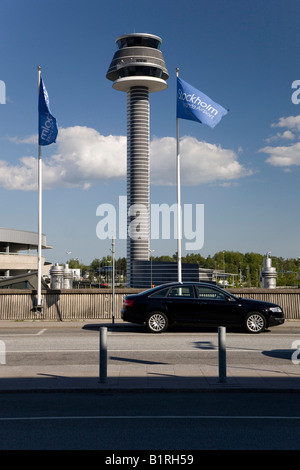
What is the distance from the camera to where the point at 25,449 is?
6.05 meters

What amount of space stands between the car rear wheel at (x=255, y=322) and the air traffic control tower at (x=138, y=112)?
82892mm

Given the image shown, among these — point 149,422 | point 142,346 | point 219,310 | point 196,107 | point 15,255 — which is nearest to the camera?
point 149,422

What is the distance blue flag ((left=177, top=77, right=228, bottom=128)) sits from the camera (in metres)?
22.0

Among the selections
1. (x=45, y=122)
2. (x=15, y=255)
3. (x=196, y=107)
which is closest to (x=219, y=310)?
(x=196, y=107)

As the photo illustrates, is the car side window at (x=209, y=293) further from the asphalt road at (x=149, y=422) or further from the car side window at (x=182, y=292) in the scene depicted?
the asphalt road at (x=149, y=422)

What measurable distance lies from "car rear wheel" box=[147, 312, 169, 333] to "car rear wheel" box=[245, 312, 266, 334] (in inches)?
102

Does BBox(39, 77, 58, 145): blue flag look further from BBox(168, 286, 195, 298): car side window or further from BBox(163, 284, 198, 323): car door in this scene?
BBox(163, 284, 198, 323): car door

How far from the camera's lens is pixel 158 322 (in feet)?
55.5

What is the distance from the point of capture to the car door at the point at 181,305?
1667 cm

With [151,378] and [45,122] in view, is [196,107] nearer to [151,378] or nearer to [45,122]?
[45,122]

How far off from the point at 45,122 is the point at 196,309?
11325mm

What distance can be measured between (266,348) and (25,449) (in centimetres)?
938

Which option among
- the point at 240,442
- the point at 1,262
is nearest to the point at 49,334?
the point at 240,442
